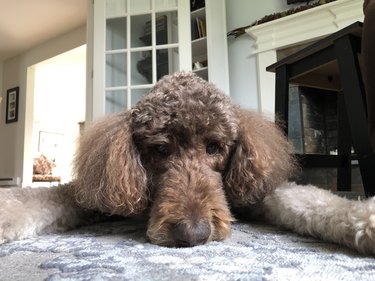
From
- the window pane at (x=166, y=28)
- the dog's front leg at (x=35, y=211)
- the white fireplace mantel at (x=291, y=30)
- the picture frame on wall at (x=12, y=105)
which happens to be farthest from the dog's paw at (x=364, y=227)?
the picture frame on wall at (x=12, y=105)

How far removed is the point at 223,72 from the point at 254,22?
472 mm

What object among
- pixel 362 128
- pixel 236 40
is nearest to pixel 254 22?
pixel 236 40

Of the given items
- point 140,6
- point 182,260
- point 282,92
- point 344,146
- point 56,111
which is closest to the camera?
point 182,260

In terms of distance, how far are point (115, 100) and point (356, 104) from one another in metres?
2.02

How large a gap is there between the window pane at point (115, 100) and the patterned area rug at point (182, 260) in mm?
2006

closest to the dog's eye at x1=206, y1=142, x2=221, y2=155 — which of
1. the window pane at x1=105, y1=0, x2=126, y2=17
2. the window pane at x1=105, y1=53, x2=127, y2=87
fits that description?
the window pane at x1=105, y1=53, x2=127, y2=87

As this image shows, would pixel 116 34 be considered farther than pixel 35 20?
No

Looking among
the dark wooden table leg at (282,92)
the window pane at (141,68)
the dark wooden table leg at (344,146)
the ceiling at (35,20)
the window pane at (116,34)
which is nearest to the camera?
the dark wooden table leg at (282,92)

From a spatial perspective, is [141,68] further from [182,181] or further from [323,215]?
[323,215]

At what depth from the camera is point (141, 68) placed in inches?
112

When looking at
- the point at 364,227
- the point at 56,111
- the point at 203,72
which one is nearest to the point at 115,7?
the point at 203,72

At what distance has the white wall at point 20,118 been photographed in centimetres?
536

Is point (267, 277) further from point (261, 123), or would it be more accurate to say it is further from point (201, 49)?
point (201, 49)

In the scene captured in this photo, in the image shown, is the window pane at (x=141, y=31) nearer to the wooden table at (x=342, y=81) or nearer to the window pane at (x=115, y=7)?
the window pane at (x=115, y=7)
